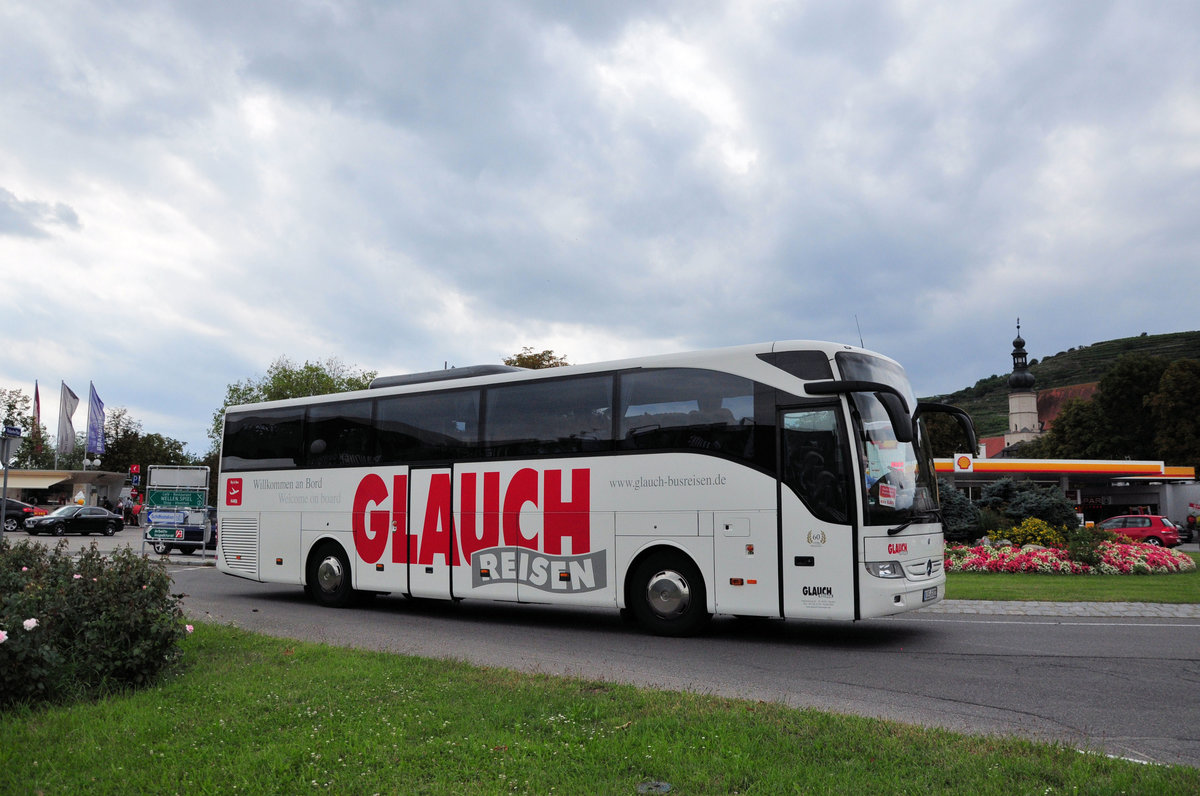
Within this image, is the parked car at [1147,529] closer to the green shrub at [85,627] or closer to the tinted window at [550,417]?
the tinted window at [550,417]

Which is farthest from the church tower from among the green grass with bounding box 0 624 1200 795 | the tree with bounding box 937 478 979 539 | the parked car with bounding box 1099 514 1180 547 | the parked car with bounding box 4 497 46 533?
the green grass with bounding box 0 624 1200 795

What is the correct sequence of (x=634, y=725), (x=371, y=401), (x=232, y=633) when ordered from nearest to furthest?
(x=634, y=725) < (x=232, y=633) < (x=371, y=401)

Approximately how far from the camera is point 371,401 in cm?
1450

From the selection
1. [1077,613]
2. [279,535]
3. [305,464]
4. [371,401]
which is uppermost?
[371,401]

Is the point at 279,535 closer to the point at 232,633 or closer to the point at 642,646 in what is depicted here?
the point at 232,633

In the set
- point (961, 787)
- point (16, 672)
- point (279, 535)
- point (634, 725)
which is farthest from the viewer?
point (279, 535)

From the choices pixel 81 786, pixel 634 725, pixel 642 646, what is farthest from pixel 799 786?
pixel 642 646

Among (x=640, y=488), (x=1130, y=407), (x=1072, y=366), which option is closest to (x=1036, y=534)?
(x=640, y=488)

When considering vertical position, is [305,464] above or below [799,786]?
above

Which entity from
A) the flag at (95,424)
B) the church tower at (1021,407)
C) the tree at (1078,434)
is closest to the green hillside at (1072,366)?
the church tower at (1021,407)

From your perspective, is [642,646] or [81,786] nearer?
[81,786]

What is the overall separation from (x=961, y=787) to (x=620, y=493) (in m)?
7.24

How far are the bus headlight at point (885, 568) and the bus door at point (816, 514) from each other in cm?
20

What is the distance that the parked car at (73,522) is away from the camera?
43.3 meters
